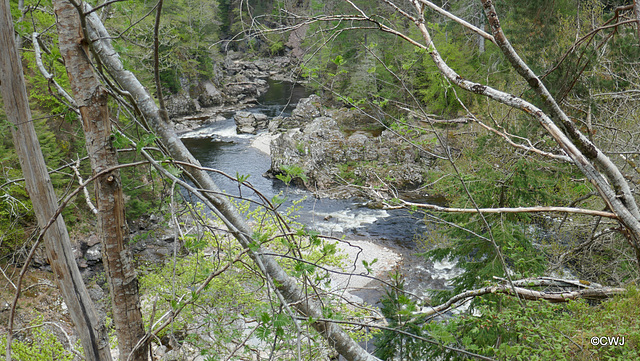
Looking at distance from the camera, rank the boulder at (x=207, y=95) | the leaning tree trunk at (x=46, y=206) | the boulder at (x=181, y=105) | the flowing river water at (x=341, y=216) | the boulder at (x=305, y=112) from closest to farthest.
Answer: the leaning tree trunk at (x=46, y=206) → the flowing river water at (x=341, y=216) → the boulder at (x=305, y=112) → the boulder at (x=181, y=105) → the boulder at (x=207, y=95)

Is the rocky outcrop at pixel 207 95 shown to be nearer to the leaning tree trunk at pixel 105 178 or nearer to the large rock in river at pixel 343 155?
the large rock in river at pixel 343 155

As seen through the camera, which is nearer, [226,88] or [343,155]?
[343,155]

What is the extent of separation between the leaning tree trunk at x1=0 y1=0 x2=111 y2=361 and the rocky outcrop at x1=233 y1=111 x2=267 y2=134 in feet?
76.2

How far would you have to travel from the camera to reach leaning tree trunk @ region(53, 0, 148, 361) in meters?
1.84

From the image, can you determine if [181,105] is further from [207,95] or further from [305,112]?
[305,112]

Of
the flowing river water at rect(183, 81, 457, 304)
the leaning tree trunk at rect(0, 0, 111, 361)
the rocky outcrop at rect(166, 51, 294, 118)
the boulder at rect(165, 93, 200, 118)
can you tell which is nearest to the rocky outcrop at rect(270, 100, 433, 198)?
the flowing river water at rect(183, 81, 457, 304)

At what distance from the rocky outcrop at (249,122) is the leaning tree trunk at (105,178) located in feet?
78.6

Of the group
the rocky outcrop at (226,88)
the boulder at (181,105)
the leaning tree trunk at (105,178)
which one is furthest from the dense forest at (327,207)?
the rocky outcrop at (226,88)

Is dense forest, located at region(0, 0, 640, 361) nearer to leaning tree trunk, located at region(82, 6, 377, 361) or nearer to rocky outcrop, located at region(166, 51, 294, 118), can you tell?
leaning tree trunk, located at region(82, 6, 377, 361)

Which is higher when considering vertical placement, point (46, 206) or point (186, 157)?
point (186, 157)

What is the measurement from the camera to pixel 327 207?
16.6m

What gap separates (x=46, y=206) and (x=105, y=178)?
41.4 inches

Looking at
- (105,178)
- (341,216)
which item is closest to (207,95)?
(341,216)

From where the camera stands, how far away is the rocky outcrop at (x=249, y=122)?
25.6m
